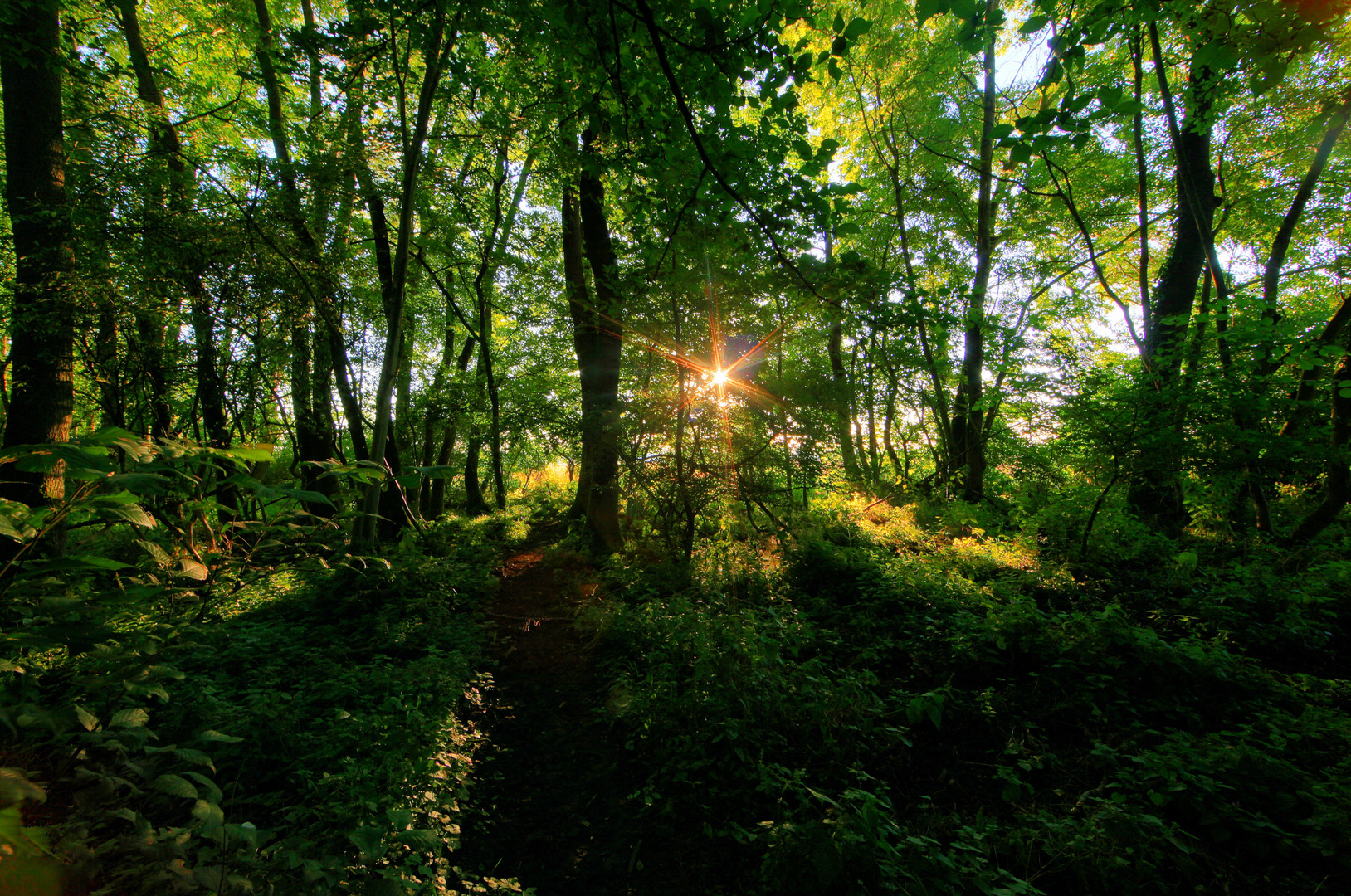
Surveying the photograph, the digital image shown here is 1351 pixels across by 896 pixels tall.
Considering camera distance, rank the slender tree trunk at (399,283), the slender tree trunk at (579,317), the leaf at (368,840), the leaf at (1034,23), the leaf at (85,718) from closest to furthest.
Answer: the leaf at (85,718) < the leaf at (368,840) < the leaf at (1034,23) < the slender tree trunk at (399,283) < the slender tree trunk at (579,317)

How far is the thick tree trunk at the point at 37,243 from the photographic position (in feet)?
18.6

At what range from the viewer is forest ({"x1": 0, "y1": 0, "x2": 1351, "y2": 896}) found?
2336mm

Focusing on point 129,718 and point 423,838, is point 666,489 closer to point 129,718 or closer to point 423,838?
point 423,838

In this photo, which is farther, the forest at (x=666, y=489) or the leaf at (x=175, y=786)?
the forest at (x=666, y=489)

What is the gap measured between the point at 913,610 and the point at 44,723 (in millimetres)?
5877

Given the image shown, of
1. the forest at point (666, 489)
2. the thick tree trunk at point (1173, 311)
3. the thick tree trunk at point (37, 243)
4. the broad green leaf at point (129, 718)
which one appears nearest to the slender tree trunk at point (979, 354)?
the forest at point (666, 489)

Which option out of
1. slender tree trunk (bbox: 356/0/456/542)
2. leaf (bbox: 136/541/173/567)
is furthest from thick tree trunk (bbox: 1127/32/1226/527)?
slender tree trunk (bbox: 356/0/456/542)

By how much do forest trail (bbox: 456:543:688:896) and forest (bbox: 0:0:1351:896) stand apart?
35 mm

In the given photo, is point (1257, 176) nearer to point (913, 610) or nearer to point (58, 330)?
point (913, 610)

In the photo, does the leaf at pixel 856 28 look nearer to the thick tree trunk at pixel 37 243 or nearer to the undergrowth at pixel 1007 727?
the undergrowth at pixel 1007 727

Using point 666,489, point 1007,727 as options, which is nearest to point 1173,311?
point 1007,727

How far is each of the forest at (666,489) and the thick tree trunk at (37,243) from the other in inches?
1.9

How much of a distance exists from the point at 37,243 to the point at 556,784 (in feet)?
27.4

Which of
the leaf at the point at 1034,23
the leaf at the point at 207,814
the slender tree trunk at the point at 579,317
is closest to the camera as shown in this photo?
the leaf at the point at 207,814
